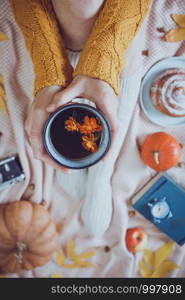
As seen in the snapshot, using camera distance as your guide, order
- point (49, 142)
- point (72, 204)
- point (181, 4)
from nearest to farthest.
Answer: point (49, 142), point (181, 4), point (72, 204)

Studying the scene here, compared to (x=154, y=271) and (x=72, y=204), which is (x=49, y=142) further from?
(x=154, y=271)

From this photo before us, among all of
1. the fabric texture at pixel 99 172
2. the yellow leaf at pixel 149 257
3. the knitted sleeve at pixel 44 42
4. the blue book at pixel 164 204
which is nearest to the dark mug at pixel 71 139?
the knitted sleeve at pixel 44 42

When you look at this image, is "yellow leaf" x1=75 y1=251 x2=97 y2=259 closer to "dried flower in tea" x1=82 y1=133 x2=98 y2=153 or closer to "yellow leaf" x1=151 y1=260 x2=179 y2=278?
"yellow leaf" x1=151 y1=260 x2=179 y2=278

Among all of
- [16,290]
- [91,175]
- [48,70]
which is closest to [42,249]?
[16,290]

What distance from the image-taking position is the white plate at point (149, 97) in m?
0.86

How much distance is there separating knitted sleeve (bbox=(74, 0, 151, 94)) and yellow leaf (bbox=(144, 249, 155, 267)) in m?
0.53

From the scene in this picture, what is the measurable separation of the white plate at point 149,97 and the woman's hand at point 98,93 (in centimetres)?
25

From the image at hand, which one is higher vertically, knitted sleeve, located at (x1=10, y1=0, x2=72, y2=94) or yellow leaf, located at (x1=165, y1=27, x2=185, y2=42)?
knitted sleeve, located at (x1=10, y1=0, x2=72, y2=94)

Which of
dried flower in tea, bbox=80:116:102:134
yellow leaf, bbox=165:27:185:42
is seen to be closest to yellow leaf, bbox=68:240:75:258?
dried flower in tea, bbox=80:116:102:134

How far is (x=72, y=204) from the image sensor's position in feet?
3.15

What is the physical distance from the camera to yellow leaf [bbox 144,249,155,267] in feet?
3.20

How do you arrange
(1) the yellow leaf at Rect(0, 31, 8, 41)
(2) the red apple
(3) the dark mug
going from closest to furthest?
(3) the dark mug
(1) the yellow leaf at Rect(0, 31, 8, 41)
(2) the red apple

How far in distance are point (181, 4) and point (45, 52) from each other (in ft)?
1.32

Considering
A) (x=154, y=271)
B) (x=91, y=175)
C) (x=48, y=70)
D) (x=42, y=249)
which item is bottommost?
(x=154, y=271)
